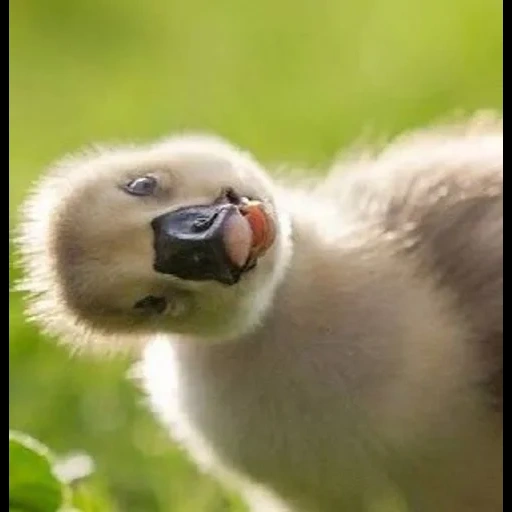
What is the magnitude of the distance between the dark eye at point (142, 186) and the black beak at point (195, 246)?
5cm

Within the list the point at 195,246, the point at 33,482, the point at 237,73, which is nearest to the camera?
the point at 195,246

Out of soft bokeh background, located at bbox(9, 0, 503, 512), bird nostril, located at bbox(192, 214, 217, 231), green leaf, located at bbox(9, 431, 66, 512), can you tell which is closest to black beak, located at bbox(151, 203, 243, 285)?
bird nostril, located at bbox(192, 214, 217, 231)

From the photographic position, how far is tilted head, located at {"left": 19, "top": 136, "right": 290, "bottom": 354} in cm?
229

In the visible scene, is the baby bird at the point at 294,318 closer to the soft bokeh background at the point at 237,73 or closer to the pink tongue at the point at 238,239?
the pink tongue at the point at 238,239

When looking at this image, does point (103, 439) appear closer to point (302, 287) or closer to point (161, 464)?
point (161, 464)

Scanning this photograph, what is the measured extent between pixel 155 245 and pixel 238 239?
0.28 feet

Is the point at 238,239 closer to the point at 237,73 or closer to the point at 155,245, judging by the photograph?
the point at 155,245

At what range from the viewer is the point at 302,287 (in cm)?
247

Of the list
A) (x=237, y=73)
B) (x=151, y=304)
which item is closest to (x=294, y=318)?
(x=151, y=304)

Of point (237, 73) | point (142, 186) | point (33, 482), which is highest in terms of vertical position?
point (237, 73)

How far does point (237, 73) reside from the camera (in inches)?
180

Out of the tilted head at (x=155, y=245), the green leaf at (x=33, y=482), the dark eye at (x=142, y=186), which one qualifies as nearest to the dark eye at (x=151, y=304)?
the tilted head at (x=155, y=245)

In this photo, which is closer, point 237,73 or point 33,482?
point 33,482

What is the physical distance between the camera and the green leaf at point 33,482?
2.43 meters
